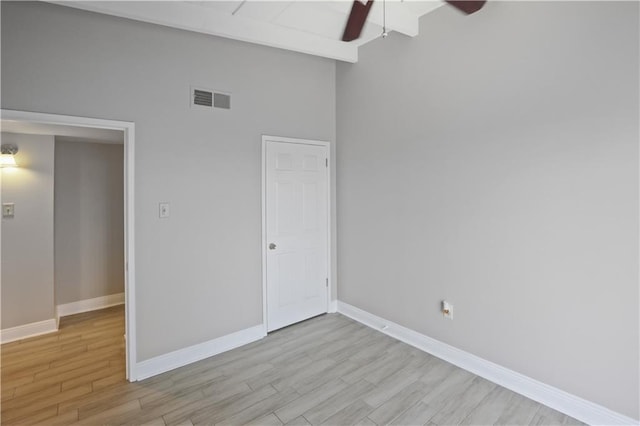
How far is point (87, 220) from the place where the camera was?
4.21 m

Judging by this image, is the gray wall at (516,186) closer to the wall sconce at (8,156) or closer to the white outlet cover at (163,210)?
the white outlet cover at (163,210)

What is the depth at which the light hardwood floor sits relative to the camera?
2225mm

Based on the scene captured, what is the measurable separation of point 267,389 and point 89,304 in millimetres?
3144

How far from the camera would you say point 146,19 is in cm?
245

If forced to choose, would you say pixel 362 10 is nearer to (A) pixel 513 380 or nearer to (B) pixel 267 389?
(B) pixel 267 389

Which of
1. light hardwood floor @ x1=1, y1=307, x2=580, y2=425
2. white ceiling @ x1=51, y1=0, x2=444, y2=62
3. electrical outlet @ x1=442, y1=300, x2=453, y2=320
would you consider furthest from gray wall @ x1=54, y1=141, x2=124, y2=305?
electrical outlet @ x1=442, y1=300, x2=453, y2=320

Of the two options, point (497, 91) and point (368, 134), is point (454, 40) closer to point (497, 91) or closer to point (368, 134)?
point (497, 91)

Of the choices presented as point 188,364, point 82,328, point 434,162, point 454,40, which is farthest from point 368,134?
point 82,328

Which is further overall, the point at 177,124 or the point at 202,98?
the point at 202,98

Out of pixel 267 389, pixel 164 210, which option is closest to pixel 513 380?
pixel 267 389

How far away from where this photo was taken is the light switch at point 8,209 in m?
3.34

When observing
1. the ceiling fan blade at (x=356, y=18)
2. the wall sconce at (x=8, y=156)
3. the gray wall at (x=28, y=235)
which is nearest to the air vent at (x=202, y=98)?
the ceiling fan blade at (x=356, y=18)

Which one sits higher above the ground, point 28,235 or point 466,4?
point 466,4

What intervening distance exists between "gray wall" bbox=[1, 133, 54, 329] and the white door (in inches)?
95.1
